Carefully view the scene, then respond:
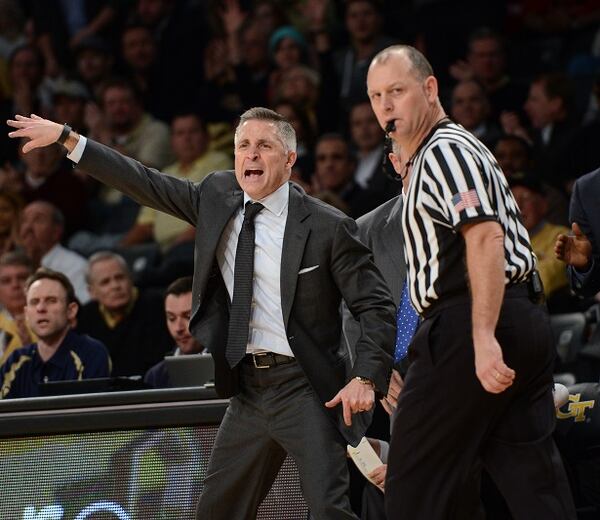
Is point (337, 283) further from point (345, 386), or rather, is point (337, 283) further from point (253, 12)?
point (253, 12)

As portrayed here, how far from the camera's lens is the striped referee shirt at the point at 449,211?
3.09m

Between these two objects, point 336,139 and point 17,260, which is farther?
point 336,139

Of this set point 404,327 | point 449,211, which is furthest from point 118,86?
point 449,211

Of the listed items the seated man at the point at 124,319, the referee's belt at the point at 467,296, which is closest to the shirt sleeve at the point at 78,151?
the referee's belt at the point at 467,296

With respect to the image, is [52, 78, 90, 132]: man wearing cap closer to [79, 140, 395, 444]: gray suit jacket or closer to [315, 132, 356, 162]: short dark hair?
[315, 132, 356, 162]: short dark hair

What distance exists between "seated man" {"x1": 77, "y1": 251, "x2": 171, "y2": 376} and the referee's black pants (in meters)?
4.06

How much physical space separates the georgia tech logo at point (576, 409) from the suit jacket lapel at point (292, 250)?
109 cm

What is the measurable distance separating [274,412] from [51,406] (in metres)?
0.91

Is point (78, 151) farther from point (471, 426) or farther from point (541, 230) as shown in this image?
point (541, 230)

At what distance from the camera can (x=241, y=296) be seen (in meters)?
3.82

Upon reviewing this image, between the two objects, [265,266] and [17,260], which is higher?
[17,260]

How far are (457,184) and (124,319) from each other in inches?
177

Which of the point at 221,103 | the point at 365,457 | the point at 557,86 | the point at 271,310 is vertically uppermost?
the point at 221,103

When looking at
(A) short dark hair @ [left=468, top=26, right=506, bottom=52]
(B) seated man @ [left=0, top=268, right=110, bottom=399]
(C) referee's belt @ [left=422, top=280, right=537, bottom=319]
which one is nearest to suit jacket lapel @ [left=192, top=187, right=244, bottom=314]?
(C) referee's belt @ [left=422, top=280, right=537, bottom=319]
